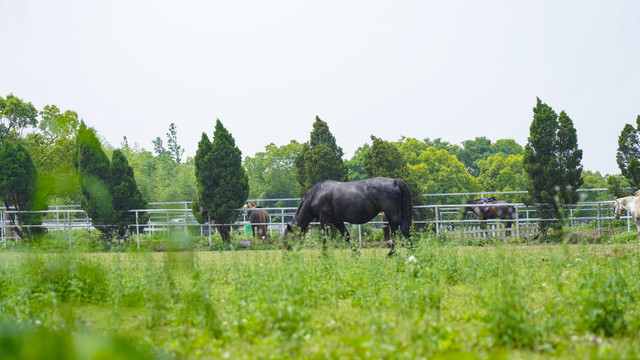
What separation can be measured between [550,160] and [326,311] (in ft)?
36.2

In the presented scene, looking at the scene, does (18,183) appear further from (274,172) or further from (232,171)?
(274,172)

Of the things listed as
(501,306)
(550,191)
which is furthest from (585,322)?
(550,191)

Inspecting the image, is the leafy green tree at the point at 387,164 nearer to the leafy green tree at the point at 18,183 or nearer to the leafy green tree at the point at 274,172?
the leafy green tree at the point at 18,183

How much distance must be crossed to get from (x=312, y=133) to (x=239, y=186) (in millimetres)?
2957

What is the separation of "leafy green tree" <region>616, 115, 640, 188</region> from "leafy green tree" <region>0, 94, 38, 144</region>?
3311 centimetres

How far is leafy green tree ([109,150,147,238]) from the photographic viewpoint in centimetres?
1539

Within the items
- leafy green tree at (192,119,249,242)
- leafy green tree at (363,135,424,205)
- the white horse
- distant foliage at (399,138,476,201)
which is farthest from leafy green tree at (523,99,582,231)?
distant foliage at (399,138,476,201)

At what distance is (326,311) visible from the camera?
4.78 meters

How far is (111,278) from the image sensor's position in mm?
5922

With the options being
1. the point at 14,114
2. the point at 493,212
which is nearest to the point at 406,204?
the point at 493,212

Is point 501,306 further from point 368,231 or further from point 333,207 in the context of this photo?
point 368,231

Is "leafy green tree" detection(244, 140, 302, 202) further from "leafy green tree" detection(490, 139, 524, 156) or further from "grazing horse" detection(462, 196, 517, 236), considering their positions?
"grazing horse" detection(462, 196, 517, 236)

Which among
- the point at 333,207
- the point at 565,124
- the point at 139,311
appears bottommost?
the point at 139,311

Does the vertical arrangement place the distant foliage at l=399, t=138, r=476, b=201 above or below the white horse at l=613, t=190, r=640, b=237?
above
